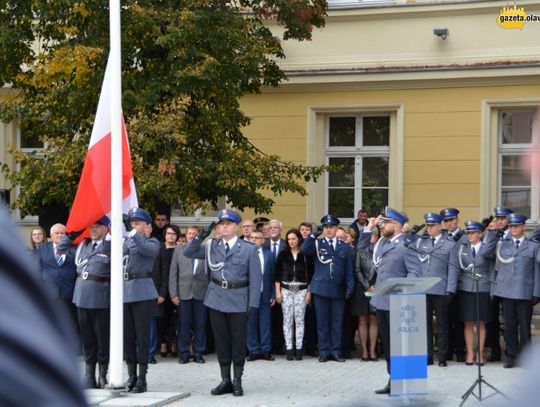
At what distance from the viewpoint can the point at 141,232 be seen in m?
12.4

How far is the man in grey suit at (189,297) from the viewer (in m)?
15.7

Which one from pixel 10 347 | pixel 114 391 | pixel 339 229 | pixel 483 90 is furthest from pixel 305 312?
pixel 10 347

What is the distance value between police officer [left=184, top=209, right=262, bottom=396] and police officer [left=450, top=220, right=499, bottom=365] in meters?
4.05

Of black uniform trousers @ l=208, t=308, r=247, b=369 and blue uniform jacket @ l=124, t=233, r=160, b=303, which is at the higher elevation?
blue uniform jacket @ l=124, t=233, r=160, b=303

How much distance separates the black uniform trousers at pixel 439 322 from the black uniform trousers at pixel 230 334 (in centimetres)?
386

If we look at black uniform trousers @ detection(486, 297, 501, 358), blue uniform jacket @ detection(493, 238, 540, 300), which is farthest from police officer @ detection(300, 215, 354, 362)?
blue uniform jacket @ detection(493, 238, 540, 300)

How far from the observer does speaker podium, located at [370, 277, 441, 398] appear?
11414 millimetres

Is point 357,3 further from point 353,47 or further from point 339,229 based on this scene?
point 339,229

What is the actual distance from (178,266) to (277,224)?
1.73 meters

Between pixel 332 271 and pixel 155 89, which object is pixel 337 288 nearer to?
pixel 332 271

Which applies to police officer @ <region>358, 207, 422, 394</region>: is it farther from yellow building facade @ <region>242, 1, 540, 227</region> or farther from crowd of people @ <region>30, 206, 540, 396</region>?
yellow building facade @ <region>242, 1, 540, 227</region>

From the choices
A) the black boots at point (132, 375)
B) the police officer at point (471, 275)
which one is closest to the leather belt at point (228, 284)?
the black boots at point (132, 375)

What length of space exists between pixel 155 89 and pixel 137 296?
5.06m

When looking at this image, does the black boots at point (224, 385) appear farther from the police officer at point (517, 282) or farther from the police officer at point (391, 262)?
the police officer at point (517, 282)
